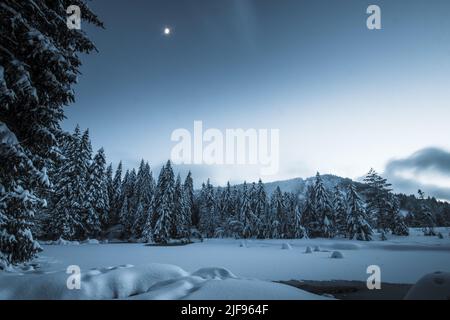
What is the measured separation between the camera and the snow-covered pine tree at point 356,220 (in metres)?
37.2

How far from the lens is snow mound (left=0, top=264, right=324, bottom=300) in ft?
16.9

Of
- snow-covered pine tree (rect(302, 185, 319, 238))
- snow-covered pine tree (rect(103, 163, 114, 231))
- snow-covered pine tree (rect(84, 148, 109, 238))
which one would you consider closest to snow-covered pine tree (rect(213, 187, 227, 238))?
snow-covered pine tree (rect(302, 185, 319, 238))

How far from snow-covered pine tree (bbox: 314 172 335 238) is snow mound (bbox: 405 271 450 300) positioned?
46.2m

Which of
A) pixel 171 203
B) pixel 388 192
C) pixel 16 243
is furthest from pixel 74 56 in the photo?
pixel 388 192

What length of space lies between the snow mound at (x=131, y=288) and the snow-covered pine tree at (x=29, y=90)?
10.6 feet

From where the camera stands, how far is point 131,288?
600cm

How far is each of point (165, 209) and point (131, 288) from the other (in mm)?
34892

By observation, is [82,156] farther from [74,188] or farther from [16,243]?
[16,243]

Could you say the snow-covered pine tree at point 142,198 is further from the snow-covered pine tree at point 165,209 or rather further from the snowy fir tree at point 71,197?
the snowy fir tree at point 71,197

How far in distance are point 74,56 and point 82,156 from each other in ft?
107

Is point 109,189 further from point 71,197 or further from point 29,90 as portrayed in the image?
point 29,90

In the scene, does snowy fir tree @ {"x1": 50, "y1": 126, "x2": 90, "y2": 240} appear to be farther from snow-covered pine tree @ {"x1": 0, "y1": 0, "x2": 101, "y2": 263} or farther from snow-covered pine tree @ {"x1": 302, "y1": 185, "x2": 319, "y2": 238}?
snow-covered pine tree @ {"x1": 302, "y1": 185, "x2": 319, "y2": 238}

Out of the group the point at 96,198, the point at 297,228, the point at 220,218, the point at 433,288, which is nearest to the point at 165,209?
the point at 96,198
